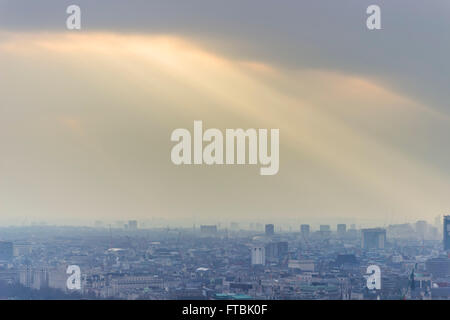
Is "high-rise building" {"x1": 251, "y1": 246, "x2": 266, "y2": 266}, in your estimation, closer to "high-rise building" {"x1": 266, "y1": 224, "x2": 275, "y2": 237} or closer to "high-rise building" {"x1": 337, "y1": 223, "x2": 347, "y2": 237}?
"high-rise building" {"x1": 266, "y1": 224, "x2": 275, "y2": 237}

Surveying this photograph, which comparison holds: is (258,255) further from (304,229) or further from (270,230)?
(304,229)

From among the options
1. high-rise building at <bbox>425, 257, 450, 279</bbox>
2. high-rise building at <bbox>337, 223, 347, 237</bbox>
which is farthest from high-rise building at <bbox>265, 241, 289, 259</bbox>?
high-rise building at <bbox>425, 257, 450, 279</bbox>

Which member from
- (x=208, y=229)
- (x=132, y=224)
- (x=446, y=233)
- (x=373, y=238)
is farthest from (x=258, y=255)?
(x=446, y=233)

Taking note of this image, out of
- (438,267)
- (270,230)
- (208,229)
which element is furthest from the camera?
(270,230)
